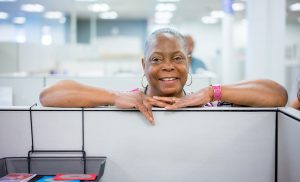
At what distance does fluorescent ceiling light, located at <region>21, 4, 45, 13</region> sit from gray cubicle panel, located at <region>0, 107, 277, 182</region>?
25.7 feet

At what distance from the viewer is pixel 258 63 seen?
211 cm

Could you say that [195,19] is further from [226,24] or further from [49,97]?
[49,97]

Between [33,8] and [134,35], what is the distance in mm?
3858

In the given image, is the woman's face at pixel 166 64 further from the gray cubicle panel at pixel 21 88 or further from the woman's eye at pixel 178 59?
the gray cubicle panel at pixel 21 88

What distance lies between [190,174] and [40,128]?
1.24ft

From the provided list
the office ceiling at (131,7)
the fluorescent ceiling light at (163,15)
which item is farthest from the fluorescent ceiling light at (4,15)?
the fluorescent ceiling light at (163,15)

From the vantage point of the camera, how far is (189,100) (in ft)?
2.70

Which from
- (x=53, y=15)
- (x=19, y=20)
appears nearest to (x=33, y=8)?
(x=19, y=20)

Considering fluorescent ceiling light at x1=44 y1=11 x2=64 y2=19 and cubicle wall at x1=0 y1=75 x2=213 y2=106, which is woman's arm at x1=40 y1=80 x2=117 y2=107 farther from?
fluorescent ceiling light at x1=44 y1=11 x2=64 y2=19

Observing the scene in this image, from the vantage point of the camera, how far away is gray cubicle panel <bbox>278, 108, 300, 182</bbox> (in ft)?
2.15

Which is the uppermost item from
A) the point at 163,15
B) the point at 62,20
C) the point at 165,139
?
the point at 163,15

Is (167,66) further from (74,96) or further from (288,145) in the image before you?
(288,145)

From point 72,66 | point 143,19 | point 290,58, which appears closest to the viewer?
point 290,58

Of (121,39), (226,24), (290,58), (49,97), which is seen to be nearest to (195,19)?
(121,39)
